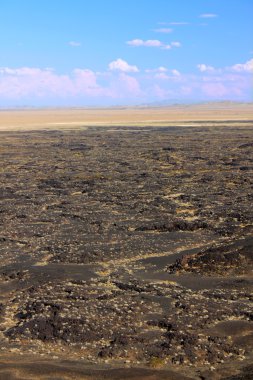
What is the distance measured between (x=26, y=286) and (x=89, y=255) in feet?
12.2

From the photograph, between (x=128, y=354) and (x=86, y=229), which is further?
(x=86, y=229)

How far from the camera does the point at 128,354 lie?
41.0 ft

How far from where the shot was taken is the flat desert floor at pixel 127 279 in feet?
40.3

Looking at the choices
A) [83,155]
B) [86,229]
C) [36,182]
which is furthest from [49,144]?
[86,229]

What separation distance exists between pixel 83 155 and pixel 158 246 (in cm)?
3773

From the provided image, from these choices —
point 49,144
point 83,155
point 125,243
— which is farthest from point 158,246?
point 49,144

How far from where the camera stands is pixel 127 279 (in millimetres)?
17812

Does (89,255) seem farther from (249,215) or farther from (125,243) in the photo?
(249,215)

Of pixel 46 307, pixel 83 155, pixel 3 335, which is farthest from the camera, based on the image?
pixel 83 155

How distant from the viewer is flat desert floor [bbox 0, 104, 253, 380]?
12.3 m

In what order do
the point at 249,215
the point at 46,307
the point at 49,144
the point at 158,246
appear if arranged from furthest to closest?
the point at 49,144 < the point at 249,215 < the point at 158,246 < the point at 46,307

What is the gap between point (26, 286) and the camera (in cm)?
1727

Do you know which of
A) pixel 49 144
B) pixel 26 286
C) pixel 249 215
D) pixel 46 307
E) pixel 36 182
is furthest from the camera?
pixel 49 144

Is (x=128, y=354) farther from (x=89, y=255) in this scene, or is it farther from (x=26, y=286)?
(x=89, y=255)
